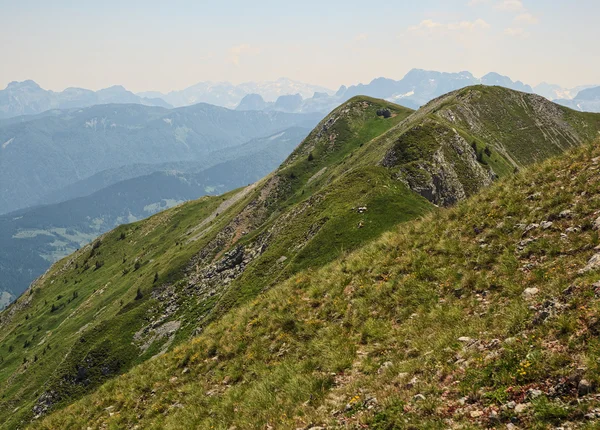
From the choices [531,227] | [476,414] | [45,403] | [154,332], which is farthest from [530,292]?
[45,403]

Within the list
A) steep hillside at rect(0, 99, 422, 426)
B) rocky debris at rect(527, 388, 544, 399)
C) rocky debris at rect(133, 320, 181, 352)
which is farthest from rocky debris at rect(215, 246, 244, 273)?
rocky debris at rect(527, 388, 544, 399)

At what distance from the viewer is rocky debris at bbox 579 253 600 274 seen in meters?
11.7

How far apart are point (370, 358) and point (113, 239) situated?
170 m

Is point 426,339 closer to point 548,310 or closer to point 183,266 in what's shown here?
point 548,310

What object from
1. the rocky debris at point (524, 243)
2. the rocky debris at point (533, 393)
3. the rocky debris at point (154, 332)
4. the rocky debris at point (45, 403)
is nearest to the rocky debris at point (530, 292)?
the rocky debris at point (524, 243)

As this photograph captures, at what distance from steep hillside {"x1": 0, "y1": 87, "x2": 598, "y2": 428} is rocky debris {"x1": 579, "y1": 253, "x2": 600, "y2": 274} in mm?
5973

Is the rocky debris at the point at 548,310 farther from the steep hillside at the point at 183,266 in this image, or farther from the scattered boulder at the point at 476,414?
the steep hillside at the point at 183,266

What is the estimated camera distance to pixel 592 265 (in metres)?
11.8

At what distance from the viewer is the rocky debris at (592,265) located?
11.7m

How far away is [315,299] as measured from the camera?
1986cm

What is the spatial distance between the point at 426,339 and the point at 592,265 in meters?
5.78

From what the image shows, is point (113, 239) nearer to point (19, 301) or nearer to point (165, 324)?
point (19, 301)

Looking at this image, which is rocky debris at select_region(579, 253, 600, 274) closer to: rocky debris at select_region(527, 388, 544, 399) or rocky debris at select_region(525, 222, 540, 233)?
rocky debris at select_region(525, 222, 540, 233)

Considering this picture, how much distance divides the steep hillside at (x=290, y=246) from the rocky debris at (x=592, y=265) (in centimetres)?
597
